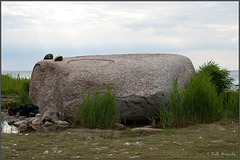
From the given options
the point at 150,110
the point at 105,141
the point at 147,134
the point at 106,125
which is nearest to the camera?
the point at 105,141

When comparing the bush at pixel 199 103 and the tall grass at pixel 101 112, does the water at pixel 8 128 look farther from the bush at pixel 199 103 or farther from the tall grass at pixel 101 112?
the bush at pixel 199 103

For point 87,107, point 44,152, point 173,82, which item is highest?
point 173,82

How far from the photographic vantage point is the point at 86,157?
431 cm

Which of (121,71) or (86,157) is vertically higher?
(121,71)

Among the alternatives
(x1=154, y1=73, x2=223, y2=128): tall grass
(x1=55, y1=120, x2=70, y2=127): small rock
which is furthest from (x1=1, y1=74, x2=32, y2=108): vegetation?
(x1=154, y1=73, x2=223, y2=128): tall grass

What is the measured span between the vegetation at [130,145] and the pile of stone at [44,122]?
1229 millimetres

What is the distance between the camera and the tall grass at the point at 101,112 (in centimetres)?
683

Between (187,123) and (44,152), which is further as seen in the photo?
(187,123)

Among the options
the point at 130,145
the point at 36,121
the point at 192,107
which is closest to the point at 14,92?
the point at 36,121

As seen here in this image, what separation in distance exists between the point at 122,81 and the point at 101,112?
3.70 feet

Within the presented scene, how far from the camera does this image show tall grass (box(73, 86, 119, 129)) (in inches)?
269

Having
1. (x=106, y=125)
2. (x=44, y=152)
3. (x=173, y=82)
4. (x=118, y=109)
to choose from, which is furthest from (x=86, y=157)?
(x=173, y=82)

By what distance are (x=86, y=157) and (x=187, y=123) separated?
351 cm

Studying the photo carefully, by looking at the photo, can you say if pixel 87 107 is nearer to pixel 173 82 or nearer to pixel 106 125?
pixel 106 125
